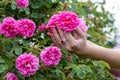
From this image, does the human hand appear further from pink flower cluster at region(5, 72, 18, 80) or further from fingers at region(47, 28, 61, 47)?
pink flower cluster at region(5, 72, 18, 80)

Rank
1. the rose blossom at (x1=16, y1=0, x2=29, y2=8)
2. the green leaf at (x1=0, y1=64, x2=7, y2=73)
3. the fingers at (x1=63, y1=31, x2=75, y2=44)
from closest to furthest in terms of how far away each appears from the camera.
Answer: the fingers at (x1=63, y1=31, x2=75, y2=44), the green leaf at (x1=0, y1=64, x2=7, y2=73), the rose blossom at (x1=16, y1=0, x2=29, y2=8)

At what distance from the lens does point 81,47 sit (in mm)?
1940

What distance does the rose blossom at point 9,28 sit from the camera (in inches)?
81.7

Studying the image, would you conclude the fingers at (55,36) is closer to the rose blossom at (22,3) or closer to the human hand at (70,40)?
the human hand at (70,40)

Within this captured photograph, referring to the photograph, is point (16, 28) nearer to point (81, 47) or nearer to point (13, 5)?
point (13, 5)

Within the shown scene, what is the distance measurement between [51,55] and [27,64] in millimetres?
124

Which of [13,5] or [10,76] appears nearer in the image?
[10,76]

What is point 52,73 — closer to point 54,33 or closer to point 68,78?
point 68,78

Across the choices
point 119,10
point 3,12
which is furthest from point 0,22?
point 119,10

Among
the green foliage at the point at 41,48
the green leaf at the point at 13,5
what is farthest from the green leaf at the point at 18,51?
the green leaf at the point at 13,5

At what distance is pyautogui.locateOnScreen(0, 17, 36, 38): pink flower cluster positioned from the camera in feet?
6.81

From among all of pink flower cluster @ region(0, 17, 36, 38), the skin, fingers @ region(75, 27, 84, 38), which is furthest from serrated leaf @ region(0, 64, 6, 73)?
fingers @ region(75, 27, 84, 38)

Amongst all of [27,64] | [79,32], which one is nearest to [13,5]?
[27,64]

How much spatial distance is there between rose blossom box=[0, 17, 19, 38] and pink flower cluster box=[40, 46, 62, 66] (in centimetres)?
17
